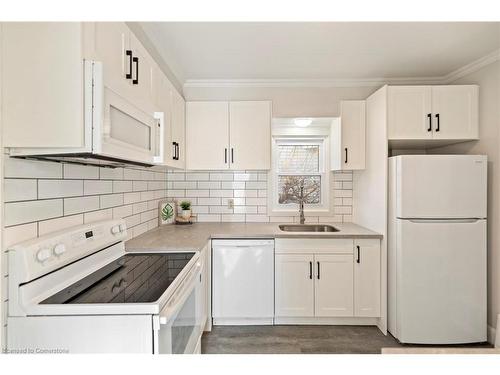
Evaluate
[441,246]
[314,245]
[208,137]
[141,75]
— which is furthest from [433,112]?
[141,75]

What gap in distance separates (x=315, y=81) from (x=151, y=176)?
1.90 metres

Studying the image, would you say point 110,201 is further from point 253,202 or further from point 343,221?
point 343,221

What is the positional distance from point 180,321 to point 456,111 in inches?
105

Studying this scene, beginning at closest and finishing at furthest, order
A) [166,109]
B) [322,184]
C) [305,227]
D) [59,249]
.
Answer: [59,249] < [166,109] < [305,227] < [322,184]

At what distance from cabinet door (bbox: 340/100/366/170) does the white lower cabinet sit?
783 mm

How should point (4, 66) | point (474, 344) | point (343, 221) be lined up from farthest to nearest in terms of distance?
point (343, 221)
point (474, 344)
point (4, 66)

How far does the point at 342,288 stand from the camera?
257 cm

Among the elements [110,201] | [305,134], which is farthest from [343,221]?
[110,201]

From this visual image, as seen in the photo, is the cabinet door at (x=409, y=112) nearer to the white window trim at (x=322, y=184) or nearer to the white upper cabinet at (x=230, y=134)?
the white window trim at (x=322, y=184)

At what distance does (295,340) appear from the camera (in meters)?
2.41

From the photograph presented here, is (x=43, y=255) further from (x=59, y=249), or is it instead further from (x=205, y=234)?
(x=205, y=234)

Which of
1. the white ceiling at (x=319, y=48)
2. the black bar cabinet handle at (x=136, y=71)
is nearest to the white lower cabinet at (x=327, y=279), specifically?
the white ceiling at (x=319, y=48)

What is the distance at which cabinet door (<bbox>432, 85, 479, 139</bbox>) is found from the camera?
7.97 feet

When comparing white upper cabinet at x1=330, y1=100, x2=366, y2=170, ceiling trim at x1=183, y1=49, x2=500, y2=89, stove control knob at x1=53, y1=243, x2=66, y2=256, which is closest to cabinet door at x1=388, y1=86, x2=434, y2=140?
white upper cabinet at x1=330, y1=100, x2=366, y2=170
